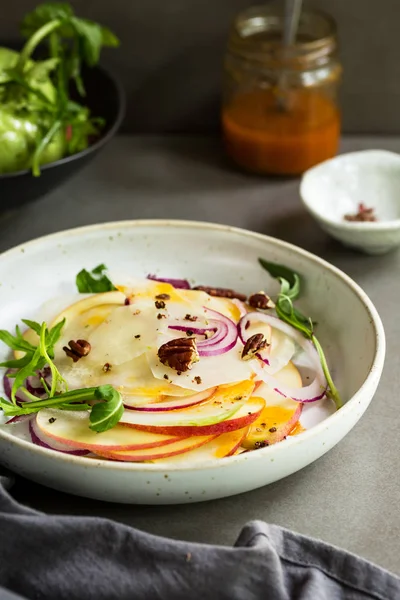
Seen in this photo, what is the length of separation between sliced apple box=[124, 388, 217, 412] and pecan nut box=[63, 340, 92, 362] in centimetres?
11

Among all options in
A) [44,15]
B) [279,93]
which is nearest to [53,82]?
[44,15]

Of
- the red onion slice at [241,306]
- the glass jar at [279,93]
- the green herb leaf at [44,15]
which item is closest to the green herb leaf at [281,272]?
the red onion slice at [241,306]

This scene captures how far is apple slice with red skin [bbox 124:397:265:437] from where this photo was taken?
1003 millimetres

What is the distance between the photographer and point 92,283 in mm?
1318

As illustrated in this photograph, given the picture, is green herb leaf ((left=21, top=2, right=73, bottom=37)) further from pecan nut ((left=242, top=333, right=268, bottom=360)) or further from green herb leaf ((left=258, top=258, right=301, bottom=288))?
pecan nut ((left=242, top=333, right=268, bottom=360))

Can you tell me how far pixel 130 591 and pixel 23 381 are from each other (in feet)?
1.12

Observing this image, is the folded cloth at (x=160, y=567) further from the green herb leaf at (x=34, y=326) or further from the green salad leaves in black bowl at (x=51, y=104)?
the green salad leaves in black bowl at (x=51, y=104)

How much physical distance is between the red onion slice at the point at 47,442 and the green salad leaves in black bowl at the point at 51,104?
1.59 ft

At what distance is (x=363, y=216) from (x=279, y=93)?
0.30m

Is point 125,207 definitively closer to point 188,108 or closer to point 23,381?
point 188,108

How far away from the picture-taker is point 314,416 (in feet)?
3.67

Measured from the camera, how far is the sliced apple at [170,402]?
104cm

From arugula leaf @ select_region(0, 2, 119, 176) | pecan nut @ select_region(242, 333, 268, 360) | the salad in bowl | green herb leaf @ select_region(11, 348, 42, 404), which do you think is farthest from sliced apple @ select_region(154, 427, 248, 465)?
arugula leaf @ select_region(0, 2, 119, 176)

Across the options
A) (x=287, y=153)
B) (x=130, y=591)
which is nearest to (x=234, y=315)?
(x=130, y=591)
